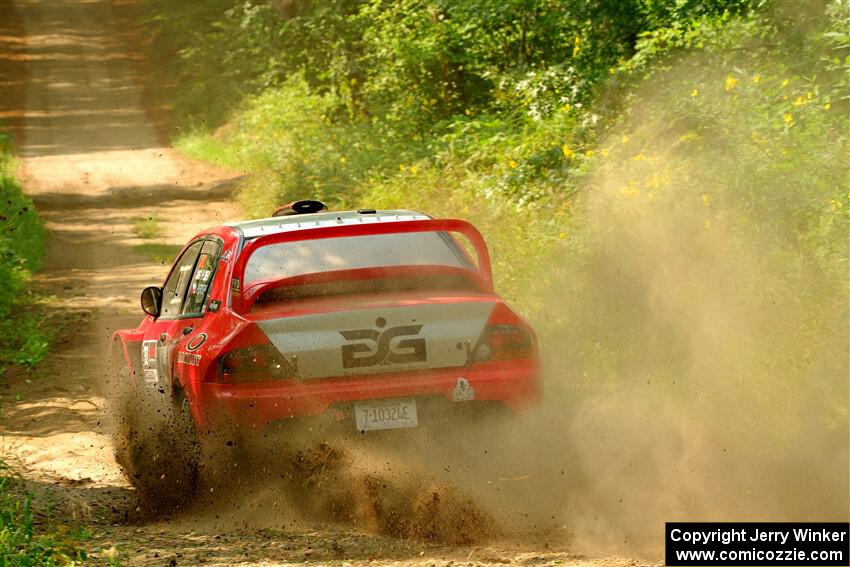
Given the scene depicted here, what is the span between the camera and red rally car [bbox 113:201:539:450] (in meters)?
6.32

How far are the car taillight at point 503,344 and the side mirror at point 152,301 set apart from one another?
2492mm

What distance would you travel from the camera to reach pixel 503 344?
6648mm

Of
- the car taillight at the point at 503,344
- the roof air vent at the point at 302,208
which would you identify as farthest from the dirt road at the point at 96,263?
the roof air vent at the point at 302,208

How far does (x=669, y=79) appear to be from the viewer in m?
12.1

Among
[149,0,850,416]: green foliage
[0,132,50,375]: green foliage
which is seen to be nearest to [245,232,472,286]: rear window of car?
[149,0,850,416]: green foliage

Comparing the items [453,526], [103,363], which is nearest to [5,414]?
[103,363]

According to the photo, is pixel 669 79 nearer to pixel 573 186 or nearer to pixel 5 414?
pixel 573 186

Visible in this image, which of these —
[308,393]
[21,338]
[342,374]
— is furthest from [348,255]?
[21,338]

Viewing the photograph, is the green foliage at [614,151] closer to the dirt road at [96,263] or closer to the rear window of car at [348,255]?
the rear window of car at [348,255]

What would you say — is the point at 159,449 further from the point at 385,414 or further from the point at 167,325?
the point at 385,414

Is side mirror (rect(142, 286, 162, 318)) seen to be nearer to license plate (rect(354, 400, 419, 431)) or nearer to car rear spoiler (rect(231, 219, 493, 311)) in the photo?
car rear spoiler (rect(231, 219, 493, 311))

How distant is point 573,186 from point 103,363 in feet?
15.8

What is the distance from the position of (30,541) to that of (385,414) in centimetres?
182

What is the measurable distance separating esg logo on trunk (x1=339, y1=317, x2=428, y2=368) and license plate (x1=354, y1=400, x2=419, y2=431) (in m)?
0.21
